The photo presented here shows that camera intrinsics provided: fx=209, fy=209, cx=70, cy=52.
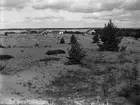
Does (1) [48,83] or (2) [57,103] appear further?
(1) [48,83]

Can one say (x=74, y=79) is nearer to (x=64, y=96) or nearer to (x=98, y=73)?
(x=98, y=73)

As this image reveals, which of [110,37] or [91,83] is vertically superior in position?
[110,37]

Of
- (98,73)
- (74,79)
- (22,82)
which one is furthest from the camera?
(98,73)

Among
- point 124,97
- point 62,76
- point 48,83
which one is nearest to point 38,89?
point 48,83

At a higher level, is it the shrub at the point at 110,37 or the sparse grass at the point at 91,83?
the shrub at the point at 110,37

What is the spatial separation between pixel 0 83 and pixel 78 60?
7.92 m

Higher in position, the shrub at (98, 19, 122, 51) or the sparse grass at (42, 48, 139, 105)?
the shrub at (98, 19, 122, 51)

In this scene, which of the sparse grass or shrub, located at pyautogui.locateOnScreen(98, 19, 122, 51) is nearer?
the sparse grass

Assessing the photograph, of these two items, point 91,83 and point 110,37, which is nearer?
point 91,83

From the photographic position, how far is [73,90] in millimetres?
10461

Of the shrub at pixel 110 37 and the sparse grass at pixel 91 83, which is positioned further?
the shrub at pixel 110 37

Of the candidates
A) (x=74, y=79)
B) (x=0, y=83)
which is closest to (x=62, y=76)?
(x=74, y=79)

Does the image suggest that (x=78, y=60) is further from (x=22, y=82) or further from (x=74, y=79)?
(x=22, y=82)

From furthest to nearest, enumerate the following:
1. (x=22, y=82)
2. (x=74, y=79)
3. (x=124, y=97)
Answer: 1. (x=74, y=79)
2. (x=22, y=82)
3. (x=124, y=97)
